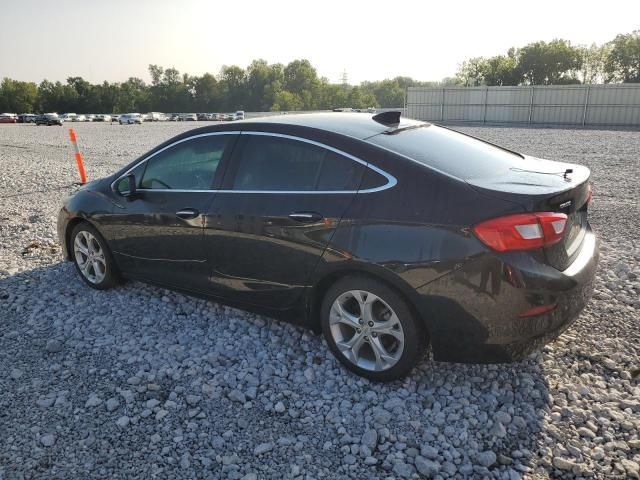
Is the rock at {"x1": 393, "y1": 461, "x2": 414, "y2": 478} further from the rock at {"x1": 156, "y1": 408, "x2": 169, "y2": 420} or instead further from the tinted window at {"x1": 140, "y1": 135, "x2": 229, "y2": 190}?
the tinted window at {"x1": 140, "y1": 135, "x2": 229, "y2": 190}

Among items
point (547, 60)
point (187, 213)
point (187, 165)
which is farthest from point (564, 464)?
point (547, 60)

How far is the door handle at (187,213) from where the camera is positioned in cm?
404

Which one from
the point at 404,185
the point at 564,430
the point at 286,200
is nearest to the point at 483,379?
the point at 564,430

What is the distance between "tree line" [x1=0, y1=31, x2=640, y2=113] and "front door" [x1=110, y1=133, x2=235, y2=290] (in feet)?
230

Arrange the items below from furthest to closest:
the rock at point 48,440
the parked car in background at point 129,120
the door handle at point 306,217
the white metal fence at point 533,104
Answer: the parked car in background at point 129,120 < the white metal fence at point 533,104 < the door handle at point 306,217 < the rock at point 48,440

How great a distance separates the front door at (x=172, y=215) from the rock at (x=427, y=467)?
2183 mm

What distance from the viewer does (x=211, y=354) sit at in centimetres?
380

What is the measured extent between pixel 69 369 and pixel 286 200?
198 centimetres

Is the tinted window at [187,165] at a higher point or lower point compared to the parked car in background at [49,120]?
higher

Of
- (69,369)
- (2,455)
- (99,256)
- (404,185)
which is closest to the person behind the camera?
(2,455)

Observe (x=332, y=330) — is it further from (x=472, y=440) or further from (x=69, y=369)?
(x=69, y=369)

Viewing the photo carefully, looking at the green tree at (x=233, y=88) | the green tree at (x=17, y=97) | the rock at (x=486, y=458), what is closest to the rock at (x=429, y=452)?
the rock at (x=486, y=458)

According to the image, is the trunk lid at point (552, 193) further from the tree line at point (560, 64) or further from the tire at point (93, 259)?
the tree line at point (560, 64)

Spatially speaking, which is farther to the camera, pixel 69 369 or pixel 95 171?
pixel 95 171
